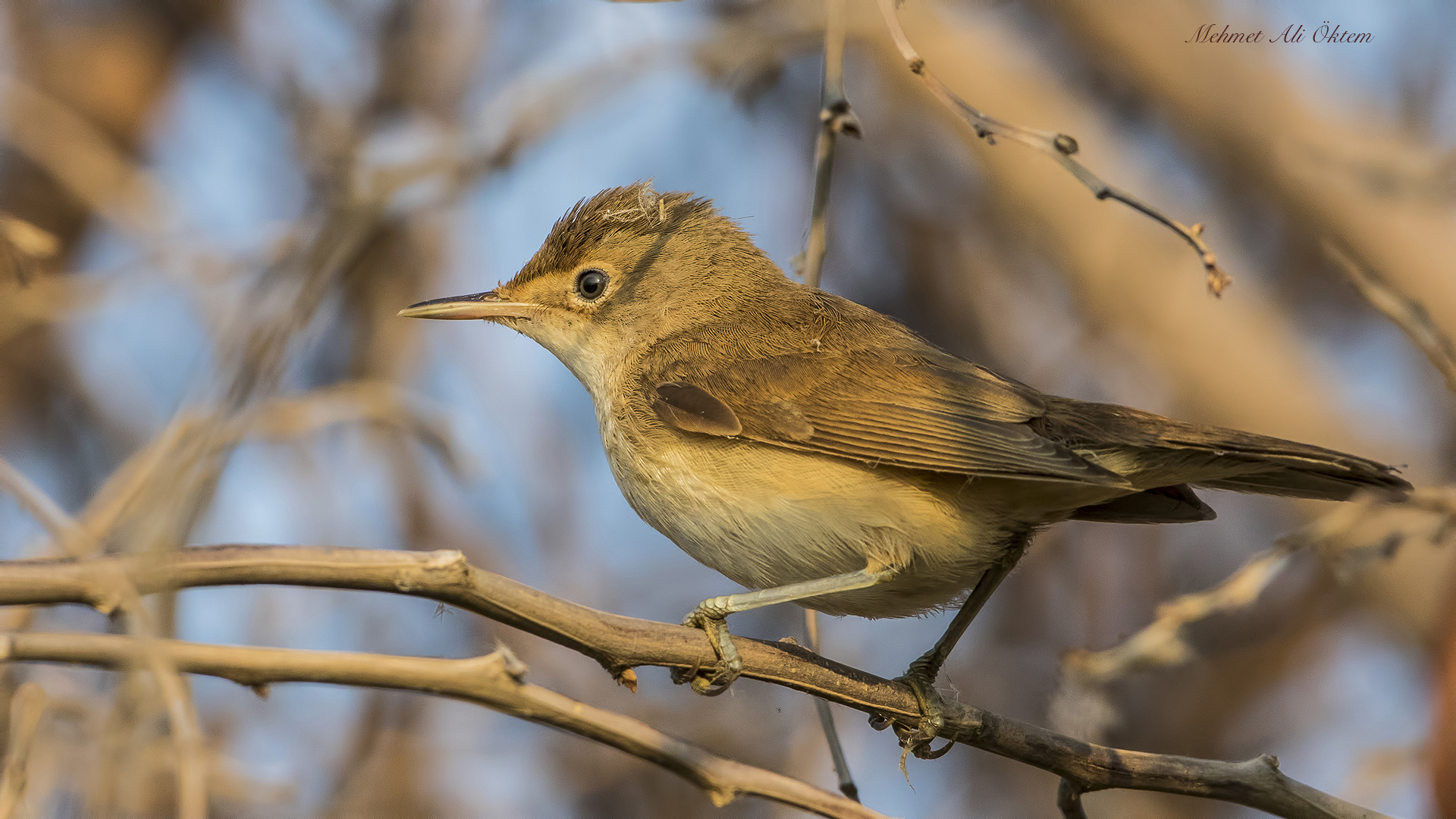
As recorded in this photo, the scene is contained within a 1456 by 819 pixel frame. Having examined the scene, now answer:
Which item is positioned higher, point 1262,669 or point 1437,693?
point 1262,669

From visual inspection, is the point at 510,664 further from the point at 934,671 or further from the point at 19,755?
the point at 934,671

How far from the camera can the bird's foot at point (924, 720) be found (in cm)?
289

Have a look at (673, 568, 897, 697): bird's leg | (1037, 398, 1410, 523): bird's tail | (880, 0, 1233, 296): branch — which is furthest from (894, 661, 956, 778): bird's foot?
(880, 0, 1233, 296): branch

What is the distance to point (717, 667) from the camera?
8.41 ft

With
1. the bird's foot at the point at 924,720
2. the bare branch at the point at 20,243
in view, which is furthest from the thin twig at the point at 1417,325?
the bare branch at the point at 20,243

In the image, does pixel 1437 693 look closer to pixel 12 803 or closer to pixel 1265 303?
pixel 1265 303

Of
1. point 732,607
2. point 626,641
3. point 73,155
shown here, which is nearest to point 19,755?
point 626,641

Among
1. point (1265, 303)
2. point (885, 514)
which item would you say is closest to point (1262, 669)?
point (1265, 303)

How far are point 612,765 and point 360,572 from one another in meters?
3.82

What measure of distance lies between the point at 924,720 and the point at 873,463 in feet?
2.25

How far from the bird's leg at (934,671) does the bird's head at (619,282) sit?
3.77ft

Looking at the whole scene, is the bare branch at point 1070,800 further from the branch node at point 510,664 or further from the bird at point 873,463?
the branch node at point 510,664

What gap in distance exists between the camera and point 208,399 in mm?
2117

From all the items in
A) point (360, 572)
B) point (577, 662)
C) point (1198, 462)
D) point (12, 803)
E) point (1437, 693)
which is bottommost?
point (12, 803)
